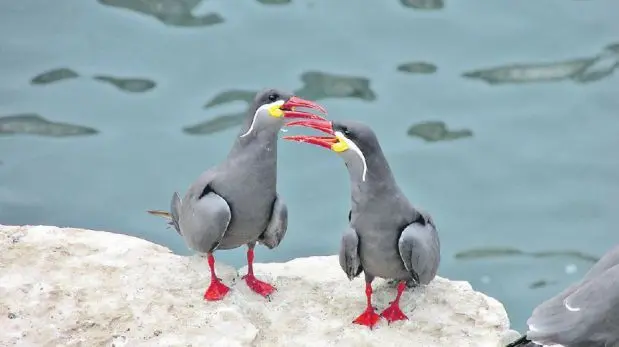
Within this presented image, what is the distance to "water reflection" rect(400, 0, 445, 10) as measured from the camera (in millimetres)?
8289

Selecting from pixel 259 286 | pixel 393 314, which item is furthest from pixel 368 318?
pixel 259 286

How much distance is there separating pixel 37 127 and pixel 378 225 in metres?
3.40

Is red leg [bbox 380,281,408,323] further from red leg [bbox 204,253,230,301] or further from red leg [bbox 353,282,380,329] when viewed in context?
red leg [bbox 204,253,230,301]

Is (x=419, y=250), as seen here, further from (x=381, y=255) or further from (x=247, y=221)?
(x=247, y=221)

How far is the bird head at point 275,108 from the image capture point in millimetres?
4891

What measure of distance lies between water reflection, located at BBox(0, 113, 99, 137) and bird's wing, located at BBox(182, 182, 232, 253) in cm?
253

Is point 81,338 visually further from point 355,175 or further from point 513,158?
A: point 513,158

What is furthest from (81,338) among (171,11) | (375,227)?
(171,11)

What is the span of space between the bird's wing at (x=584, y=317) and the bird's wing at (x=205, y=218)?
134 centimetres

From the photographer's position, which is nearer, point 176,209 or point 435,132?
point 176,209

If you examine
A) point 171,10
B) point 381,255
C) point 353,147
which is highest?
point 353,147

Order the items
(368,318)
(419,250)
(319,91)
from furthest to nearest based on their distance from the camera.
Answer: (319,91), (368,318), (419,250)

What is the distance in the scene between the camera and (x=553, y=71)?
782 cm

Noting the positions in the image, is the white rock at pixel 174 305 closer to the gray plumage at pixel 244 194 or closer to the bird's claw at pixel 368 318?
the bird's claw at pixel 368 318
